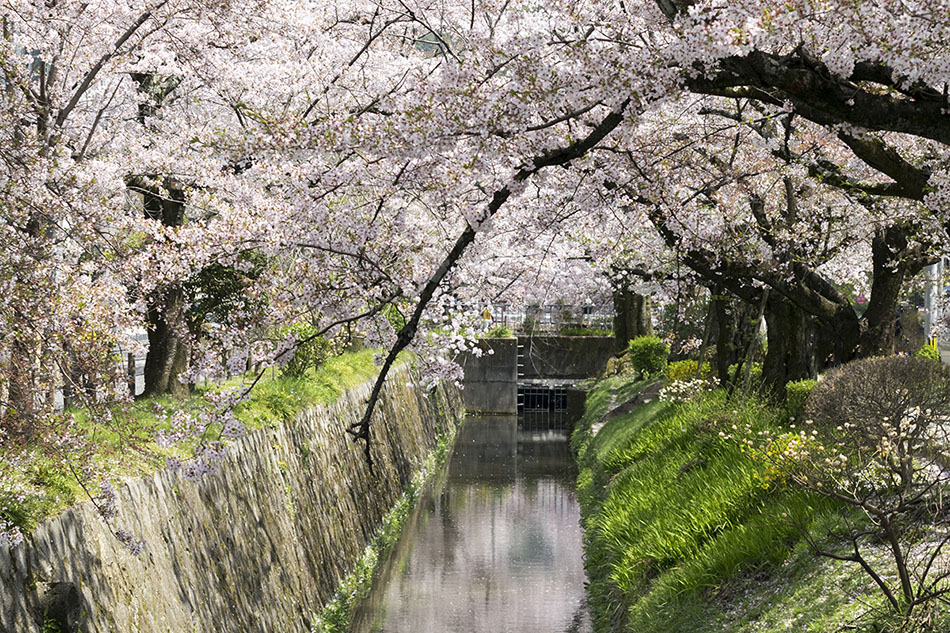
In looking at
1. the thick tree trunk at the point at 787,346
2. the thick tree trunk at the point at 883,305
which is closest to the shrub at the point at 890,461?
the thick tree trunk at the point at 883,305

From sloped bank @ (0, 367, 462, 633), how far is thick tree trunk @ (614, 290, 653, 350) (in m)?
17.9

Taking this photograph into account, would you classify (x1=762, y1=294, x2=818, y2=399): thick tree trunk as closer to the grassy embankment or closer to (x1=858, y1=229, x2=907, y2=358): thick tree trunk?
(x1=858, y1=229, x2=907, y2=358): thick tree trunk

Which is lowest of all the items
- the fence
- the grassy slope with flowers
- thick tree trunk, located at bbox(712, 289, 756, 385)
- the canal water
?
the canal water

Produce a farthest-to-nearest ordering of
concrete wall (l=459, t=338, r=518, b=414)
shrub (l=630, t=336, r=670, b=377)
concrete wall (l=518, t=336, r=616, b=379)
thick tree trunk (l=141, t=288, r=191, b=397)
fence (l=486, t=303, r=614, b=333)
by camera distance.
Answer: fence (l=486, t=303, r=614, b=333) → concrete wall (l=518, t=336, r=616, b=379) → concrete wall (l=459, t=338, r=518, b=414) → shrub (l=630, t=336, r=670, b=377) → thick tree trunk (l=141, t=288, r=191, b=397)

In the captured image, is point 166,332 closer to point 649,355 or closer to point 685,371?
point 685,371

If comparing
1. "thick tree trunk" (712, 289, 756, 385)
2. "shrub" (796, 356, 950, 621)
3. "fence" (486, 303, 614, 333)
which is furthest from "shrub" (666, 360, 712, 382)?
"fence" (486, 303, 614, 333)

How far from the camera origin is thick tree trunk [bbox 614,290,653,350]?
3431 cm

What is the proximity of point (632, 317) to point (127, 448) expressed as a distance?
28.0m

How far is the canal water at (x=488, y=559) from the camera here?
520 inches

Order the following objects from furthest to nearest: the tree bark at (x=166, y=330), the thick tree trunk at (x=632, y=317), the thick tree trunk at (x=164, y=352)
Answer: the thick tree trunk at (x=632, y=317) → the thick tree trunk at (x=164, y=352) → the tree bark at (x=166, y=330)

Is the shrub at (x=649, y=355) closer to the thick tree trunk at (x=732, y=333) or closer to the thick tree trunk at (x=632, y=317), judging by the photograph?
the thick tree trunk at (x=632, y=317)

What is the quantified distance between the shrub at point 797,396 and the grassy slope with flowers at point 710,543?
24 centimetres

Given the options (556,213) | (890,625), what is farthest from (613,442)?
(890,625)

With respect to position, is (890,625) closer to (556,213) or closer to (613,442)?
(556,213)
